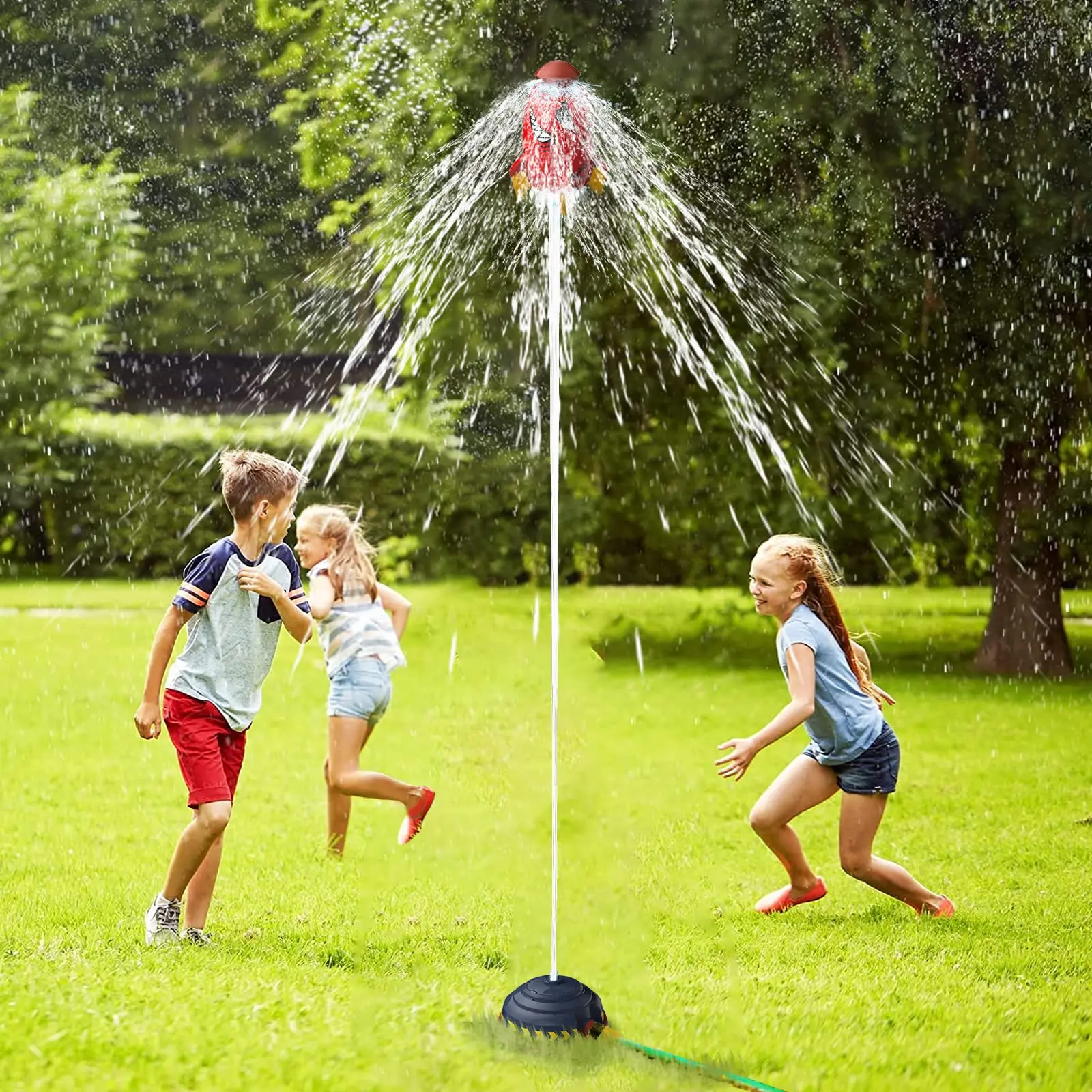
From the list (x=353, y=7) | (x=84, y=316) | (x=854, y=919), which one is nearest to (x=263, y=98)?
(x=84, y=316)

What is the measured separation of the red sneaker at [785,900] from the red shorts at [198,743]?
6.06 feet

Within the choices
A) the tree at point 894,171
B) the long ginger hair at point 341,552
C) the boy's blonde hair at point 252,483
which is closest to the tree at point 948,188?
the tree at point 894,171

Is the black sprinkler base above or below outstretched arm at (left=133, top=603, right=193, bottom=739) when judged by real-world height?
below

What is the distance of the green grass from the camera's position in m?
3.06

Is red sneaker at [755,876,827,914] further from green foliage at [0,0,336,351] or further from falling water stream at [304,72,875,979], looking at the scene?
green foliage at [0,0,336,351]

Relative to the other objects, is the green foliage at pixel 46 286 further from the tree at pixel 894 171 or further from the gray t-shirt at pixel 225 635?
the gray t-shirt at pixel 225 635

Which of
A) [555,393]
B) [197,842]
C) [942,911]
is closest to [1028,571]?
[942,911]

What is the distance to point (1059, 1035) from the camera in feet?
11.0

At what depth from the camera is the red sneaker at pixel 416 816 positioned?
4934 mm

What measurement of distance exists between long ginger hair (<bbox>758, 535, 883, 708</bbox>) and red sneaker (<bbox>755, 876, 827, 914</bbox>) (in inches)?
27.8

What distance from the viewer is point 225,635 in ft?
12.6

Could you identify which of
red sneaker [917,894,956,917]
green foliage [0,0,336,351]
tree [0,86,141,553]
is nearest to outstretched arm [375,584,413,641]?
red sneaker [917,894,956,917]

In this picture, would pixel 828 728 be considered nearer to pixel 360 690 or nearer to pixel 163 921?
pixel 360 690

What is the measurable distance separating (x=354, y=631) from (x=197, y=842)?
1.42 m
